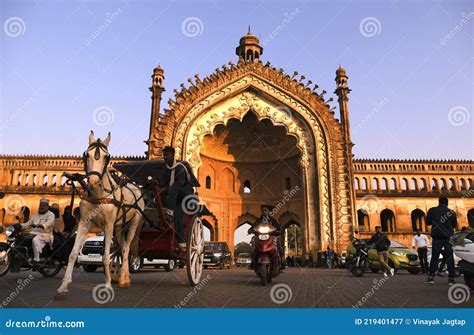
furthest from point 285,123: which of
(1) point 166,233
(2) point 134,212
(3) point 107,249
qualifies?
(3) point 107,249

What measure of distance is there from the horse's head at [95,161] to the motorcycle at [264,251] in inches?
152

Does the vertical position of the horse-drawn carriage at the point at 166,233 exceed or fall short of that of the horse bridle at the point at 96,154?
it falls short

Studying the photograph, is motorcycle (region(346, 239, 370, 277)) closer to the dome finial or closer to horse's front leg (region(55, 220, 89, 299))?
horse's front leg (region(55, 220, 89, 299))

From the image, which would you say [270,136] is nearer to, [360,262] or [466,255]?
[360,262]

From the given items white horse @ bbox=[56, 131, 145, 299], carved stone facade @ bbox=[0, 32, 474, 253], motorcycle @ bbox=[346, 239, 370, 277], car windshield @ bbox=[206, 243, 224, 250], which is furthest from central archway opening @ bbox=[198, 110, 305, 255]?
white horse @ bbox=[56, 131, 145, 299]

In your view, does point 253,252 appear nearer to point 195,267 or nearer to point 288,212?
point 195,267

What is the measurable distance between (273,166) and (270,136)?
2730 millimetres

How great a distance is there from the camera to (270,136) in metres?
27.1

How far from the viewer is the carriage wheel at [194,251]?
20.9ft

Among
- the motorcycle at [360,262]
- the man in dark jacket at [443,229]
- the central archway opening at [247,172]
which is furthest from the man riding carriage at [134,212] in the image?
the central archway opening at [247,172]

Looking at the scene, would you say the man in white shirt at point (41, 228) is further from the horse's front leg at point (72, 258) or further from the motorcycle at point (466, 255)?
the motorcycle at point (466, 255)

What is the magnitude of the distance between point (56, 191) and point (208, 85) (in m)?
13.6

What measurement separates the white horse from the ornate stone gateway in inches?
638
